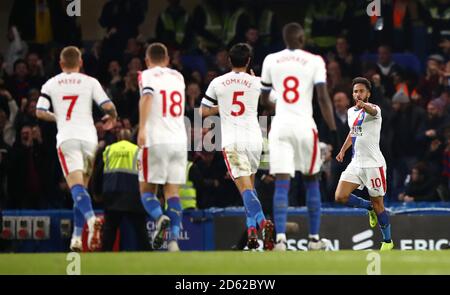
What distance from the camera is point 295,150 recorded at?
14734 millimetres

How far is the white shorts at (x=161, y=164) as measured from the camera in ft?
50.4

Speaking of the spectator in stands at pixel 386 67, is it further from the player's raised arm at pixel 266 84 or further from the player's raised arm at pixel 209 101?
the player's raised arm at pixel 266 84

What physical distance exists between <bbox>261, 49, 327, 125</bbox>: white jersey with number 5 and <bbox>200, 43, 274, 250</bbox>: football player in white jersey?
0.39 m

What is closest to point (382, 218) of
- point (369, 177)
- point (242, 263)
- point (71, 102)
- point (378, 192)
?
point (378, 192)

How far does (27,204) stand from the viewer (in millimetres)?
19438

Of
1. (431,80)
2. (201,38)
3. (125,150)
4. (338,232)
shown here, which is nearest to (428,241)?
(338,232)

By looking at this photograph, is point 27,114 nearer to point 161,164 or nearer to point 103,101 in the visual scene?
point 103,101

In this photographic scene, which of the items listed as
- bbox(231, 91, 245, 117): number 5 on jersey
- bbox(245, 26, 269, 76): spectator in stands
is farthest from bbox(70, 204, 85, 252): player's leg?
bbox(245, 26, 269, 76): spectator in stands

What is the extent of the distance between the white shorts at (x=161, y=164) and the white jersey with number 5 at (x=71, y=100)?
2.47 feet

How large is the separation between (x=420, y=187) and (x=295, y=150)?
3.68 meters

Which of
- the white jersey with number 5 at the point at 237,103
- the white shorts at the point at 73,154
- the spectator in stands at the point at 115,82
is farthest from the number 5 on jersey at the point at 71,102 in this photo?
the spectator in stands at the point at 115,82

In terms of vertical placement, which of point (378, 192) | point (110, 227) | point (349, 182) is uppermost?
point (349, 182)

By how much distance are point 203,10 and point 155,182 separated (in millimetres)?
6696

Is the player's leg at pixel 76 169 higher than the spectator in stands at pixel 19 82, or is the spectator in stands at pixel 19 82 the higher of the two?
the spectator in stands at pixel 19 82
